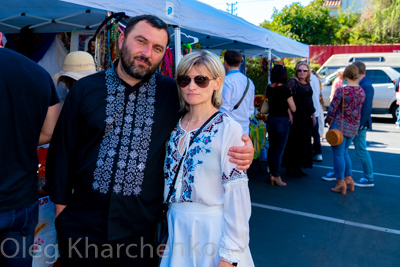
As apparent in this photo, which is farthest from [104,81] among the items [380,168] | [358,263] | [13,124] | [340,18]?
[340,18]

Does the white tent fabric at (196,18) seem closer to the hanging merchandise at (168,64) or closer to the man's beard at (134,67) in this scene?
the hanging merchandise at (168,64)

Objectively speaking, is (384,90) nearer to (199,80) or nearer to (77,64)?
(77,64)

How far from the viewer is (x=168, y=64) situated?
4.20 m

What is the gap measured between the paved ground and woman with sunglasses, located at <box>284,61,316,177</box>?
0.85 ft

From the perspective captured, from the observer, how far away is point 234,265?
153cm

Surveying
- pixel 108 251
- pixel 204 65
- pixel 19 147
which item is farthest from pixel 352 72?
pixel 19 147

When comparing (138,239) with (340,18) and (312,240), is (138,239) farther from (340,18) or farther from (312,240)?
(340,18)

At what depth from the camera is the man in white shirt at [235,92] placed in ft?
14.5

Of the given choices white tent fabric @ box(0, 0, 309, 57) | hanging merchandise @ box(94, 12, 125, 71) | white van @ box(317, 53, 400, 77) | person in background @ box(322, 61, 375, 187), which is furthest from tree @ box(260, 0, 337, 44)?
hanging merchandise @ box(94, 12, 125, 71)

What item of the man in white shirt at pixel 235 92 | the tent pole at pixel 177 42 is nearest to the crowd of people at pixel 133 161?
the tent pole at pixel 177 42

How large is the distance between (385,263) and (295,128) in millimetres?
2970

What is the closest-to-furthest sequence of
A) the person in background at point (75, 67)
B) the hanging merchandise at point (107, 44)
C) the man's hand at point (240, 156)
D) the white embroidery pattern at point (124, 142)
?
the man's hand at point (240, 156)
the white embroidery pattern at point (124, 142)
the person in background at point (75, 67)
the hanging merchandise at point (107, 44)

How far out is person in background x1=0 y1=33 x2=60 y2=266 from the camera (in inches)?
63.2

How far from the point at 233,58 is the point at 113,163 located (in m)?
3.12
